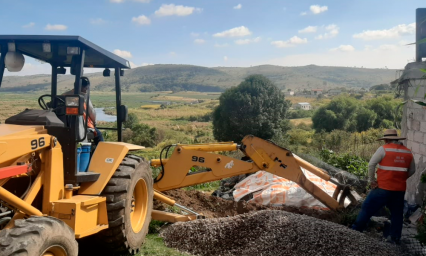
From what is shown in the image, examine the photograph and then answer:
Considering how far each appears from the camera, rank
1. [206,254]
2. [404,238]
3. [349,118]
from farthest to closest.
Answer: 1. [349,118]
2. [404,238]
3. [206,254]

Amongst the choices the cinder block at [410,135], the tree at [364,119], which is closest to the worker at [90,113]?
the cinder block at [410,135]

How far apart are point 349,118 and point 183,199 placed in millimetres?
34095

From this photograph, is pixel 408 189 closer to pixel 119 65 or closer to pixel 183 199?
pixel 183 199

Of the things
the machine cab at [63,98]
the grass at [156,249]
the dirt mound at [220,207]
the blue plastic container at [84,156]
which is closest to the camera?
the machine cab at [63,98]

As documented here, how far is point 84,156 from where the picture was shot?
5141mm

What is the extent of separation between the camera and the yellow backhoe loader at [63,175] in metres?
3.86

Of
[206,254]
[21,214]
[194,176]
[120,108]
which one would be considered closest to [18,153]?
[21,214]

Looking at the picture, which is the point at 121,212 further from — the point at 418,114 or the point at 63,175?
the point at 418,114

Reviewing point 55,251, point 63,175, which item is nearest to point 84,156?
point 63,175

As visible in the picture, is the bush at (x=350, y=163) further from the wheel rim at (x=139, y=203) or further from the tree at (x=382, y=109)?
the tree at (x=382, y=109)

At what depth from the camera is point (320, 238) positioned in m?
5.76

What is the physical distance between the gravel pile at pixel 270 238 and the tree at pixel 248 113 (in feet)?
76.1

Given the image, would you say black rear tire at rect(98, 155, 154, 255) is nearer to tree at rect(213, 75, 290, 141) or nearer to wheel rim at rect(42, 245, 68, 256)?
wheel rim at rect(42, 245, 68, 256)

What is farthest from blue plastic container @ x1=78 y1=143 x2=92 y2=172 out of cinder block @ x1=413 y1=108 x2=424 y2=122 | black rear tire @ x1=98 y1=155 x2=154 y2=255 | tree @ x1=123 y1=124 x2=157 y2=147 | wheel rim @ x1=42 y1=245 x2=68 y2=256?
tree @ x1=123 y1=124 x2=157 y2=147
